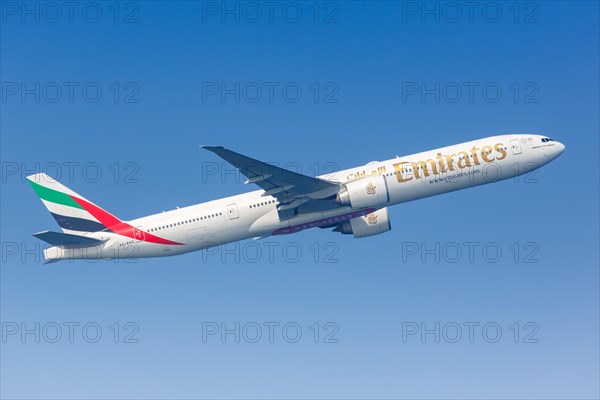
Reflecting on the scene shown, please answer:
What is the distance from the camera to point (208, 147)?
56.2m

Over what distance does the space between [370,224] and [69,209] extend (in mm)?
22934

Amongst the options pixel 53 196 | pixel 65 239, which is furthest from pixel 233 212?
pixel 53 196

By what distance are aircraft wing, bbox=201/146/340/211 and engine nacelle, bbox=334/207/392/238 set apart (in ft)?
14.1

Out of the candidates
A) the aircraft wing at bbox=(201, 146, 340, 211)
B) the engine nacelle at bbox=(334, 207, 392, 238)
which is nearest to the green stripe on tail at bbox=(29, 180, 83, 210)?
the aircraft wing at bbox=(201, 146, 340, 211)

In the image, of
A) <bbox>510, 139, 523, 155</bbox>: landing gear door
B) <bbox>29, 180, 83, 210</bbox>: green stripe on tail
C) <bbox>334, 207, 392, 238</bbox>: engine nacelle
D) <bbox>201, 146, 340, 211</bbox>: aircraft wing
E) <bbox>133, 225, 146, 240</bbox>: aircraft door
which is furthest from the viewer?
<bbox>29, 180, 83, 210</bbox>: green stripe on tail

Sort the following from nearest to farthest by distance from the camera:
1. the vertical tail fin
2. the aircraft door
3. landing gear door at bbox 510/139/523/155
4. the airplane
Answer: the airplane < landing gear door at bbox 510/139/523/155 < the aircraft door < the vertical tail fin

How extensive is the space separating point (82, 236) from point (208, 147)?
14.5m

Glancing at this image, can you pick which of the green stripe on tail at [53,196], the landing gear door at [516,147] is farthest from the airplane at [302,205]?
the green stripe on tail at [53,196]

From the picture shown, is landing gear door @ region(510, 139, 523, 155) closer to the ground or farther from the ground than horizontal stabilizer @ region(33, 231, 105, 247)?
farther from the ground

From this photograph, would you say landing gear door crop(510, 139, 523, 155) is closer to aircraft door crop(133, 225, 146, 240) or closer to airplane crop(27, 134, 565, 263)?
airplane crop(27, 134, 565, 263)

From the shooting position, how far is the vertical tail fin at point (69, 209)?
220ft

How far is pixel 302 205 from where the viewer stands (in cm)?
6388

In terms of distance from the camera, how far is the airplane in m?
62.7

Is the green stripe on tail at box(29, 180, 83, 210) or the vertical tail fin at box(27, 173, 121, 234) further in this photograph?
the green stripe on tail at box(29, 180, 83, 210)
